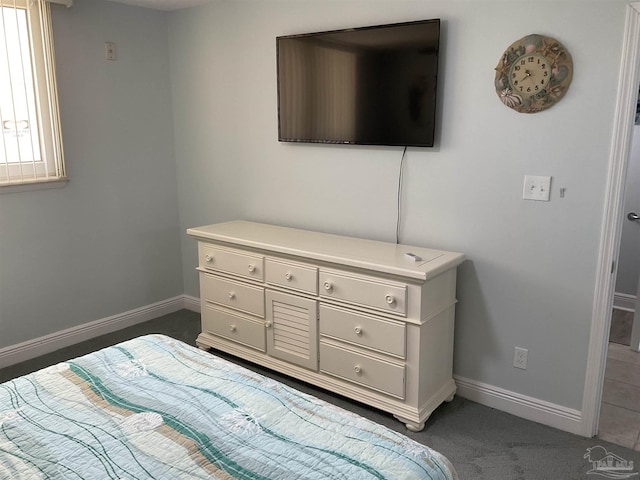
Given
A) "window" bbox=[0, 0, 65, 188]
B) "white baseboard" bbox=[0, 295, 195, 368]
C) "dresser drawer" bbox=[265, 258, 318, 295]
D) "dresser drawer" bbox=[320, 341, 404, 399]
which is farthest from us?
"white baseboard" bbox=[0, 295, 195, 368]

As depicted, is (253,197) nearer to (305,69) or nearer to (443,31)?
(305,69)

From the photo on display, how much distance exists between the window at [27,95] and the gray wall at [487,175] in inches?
46.5

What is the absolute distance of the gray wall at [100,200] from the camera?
11.4 ft

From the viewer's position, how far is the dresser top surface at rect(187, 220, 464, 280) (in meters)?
2.64

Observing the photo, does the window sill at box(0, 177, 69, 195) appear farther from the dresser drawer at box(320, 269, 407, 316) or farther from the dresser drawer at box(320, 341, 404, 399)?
the dresser drawer at box(320, 341, 404, 399)

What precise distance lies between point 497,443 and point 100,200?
9.81ft

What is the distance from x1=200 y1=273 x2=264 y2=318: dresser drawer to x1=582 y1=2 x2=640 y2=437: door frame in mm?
1811

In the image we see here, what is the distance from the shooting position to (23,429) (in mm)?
1599

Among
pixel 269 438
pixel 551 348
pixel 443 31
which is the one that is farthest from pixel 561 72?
pixel 269 438

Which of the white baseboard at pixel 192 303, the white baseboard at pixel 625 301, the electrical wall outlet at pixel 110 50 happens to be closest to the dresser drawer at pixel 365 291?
the white baseboard at pixel 192 303

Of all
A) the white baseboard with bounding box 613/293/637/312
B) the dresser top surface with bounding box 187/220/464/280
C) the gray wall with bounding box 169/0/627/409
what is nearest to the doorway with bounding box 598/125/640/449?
the white baseboard with bounding box 613/293/637/312

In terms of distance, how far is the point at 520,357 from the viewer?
2840 millimetres

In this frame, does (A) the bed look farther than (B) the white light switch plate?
No

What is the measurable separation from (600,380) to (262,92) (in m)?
2.63
